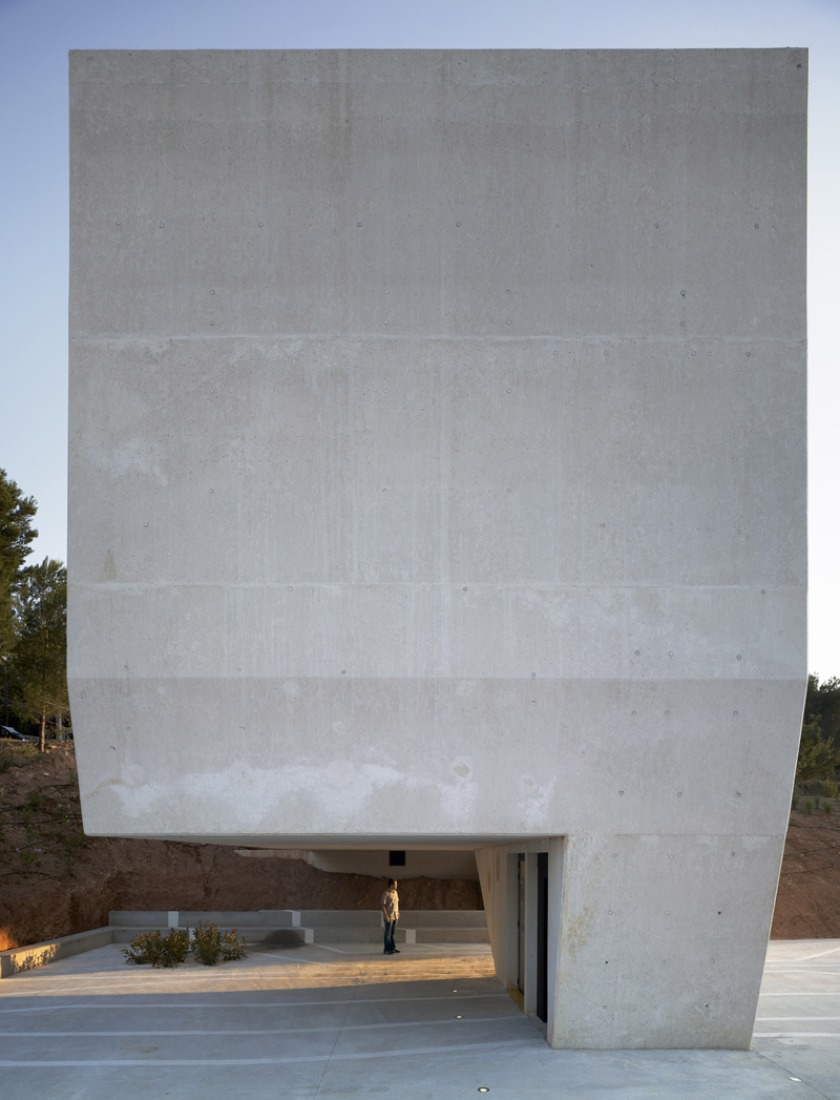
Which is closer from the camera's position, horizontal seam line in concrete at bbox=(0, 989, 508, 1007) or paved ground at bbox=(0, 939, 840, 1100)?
paved ground at bbox=(0, 939, 840, 1100)

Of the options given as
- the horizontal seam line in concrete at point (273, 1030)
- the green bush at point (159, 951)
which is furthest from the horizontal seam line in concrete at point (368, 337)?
the green bush at point (159, 951)

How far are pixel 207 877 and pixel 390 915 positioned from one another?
6.50 m

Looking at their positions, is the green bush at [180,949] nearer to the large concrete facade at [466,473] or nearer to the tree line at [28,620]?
the large concrete facade at [466,473]

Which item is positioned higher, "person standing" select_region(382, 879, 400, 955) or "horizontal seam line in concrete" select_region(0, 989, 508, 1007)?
"horizontal seam line in concrete" select_region(0, 989, 508, 1007)

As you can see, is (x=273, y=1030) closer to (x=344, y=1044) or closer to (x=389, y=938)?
(x=344, y=1044)

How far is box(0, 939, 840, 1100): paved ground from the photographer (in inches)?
347

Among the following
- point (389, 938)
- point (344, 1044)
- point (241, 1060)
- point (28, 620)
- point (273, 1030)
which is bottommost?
point (389, 938)

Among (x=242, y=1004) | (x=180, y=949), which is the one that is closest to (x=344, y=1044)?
(x=242, y=1004)

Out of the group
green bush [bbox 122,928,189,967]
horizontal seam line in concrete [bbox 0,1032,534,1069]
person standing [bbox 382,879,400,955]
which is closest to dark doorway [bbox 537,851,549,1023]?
horizontal seam line in concrete [bbox 0,1032,534,1069]

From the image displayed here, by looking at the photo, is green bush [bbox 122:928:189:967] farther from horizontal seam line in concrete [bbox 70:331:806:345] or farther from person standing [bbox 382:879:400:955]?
horizontal seam line in concrete [bbox 70:331:806:345]

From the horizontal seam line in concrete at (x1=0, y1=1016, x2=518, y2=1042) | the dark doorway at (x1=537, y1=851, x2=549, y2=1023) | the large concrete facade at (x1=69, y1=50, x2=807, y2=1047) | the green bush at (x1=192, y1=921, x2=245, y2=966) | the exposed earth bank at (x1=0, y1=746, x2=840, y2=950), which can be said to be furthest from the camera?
the exposed earth bank at (x1=0, y1=746, x2=840, y2=950)

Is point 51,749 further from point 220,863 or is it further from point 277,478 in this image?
point 277,478

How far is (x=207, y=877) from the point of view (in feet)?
76.1

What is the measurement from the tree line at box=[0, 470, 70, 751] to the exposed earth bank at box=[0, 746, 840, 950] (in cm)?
497
